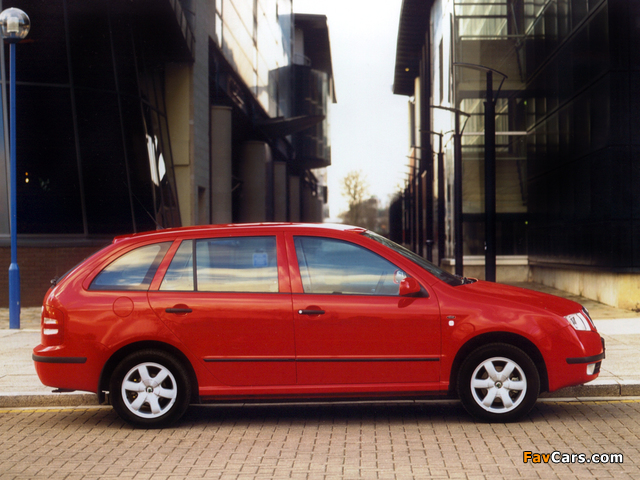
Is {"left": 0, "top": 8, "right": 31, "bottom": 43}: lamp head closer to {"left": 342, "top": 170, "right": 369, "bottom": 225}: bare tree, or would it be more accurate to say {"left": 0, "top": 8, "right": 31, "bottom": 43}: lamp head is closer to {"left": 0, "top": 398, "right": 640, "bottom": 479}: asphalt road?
{"left": 0, "top": 398, "right": 640, "bottom": 479}: asphalt road

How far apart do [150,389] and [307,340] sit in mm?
1281

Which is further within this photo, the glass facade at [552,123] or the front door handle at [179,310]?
the glass facade at [552,123]

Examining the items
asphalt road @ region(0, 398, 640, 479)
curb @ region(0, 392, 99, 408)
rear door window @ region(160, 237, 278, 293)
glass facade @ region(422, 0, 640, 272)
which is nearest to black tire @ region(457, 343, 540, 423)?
asphalt road @ region(0, 398, 640, 479)

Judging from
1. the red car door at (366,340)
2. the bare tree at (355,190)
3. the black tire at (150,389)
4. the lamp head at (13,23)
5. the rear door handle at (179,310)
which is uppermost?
the bare tree at (355,190)

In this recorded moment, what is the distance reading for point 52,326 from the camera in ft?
20.6

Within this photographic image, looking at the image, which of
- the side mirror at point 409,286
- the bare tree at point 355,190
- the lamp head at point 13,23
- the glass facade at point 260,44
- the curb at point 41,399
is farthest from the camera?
the bare tree at point 355,190

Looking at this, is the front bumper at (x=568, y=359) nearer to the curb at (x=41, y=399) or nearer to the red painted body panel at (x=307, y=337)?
the red painted body panel at (x=307, y=337)

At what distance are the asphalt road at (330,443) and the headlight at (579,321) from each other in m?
0.74

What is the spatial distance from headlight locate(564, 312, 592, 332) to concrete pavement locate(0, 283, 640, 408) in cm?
113

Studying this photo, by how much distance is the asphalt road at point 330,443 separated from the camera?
4988mm

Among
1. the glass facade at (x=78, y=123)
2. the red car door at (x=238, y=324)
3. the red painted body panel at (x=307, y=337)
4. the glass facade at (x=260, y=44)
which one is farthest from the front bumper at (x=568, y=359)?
the glass facade at (x=260, y=44)

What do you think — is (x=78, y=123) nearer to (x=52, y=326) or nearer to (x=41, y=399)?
(x=41, y=399)

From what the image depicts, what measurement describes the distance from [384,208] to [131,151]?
152405mm

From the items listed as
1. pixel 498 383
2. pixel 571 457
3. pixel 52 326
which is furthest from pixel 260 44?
pixel 571 457
